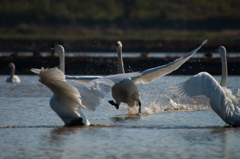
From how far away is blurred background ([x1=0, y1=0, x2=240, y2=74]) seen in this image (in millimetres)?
46031

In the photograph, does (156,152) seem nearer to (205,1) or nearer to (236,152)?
(236,152)

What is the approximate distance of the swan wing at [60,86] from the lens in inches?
282

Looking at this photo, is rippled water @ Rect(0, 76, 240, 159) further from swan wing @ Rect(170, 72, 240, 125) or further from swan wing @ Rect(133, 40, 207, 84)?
swan wing @ Rect(133, 40, 207, 84)

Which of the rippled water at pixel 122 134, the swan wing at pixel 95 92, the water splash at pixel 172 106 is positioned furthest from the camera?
the water splash at pixel 172 106

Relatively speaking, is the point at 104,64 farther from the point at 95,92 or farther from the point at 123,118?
the point at 95,92

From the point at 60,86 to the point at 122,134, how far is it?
1.37m

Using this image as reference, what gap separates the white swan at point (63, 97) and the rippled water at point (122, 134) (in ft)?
0.67

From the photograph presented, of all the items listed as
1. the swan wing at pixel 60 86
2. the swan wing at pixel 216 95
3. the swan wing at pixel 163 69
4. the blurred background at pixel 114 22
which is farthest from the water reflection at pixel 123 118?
the blurred background at pixel 114 22

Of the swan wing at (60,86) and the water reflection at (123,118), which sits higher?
the swan wing at (60,86)

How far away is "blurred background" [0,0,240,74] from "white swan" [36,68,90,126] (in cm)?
3319

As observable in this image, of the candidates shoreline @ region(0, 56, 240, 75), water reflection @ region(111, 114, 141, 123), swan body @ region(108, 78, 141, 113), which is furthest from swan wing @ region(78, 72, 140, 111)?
shoreline @ region(0, 56, 240, 75)

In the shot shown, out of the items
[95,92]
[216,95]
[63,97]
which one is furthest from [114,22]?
[95,92]

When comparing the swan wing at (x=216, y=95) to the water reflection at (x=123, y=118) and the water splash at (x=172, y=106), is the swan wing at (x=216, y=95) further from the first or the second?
the water splash at (x=172, y=106)

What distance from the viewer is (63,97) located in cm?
792
